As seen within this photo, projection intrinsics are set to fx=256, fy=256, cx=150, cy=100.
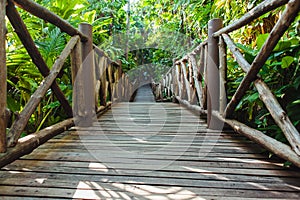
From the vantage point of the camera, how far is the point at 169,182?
121 cm

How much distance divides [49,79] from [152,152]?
808mm

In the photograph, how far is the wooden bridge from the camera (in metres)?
1.11

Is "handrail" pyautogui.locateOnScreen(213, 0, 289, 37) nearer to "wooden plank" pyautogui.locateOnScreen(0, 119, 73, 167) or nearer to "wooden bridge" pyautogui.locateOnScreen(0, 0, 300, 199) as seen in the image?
"wooden bridge" pyautogui.locateOnScreen(0, 0, 300, 199)

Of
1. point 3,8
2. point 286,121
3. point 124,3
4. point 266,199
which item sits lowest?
point 266,199

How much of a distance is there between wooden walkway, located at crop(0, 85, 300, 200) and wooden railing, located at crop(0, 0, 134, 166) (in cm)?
14

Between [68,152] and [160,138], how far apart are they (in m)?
0.75

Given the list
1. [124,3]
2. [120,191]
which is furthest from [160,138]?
[124,3]

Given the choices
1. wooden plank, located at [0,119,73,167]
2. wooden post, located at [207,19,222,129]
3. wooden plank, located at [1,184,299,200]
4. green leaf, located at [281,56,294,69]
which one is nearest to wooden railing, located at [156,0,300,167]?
wooden post, located at [207,19,222,129]

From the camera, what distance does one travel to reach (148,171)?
→ 1.34m

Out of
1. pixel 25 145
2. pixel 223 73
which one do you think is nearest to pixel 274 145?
pixel 223 73

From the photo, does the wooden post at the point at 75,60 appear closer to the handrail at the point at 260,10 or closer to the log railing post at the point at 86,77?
the log railing post at the point at 86,77

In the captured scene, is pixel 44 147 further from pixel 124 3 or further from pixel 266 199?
pixel 124 3

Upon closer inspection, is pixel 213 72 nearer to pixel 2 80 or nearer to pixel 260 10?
pixel 260 10

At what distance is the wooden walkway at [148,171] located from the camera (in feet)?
3.62
